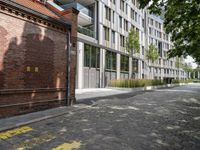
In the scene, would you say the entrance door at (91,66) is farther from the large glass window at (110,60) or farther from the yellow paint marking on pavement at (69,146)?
the yellow paint marking on pavement at (69,146)

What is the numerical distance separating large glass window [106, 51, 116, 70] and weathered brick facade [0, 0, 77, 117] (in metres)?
17.5

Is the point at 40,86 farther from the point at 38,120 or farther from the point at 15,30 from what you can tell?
the point at 15,30

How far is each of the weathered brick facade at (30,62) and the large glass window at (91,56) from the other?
12680mm

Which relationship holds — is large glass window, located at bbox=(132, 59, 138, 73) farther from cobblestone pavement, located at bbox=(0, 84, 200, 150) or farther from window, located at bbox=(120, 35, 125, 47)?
cobblestone pavement, located at bbox=(0, 84, 200, 150)

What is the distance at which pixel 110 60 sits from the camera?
27.4 m

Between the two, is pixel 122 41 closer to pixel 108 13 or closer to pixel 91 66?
pixel 108 13

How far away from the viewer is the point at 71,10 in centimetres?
1002

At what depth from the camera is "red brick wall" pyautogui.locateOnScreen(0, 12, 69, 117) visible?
687cm

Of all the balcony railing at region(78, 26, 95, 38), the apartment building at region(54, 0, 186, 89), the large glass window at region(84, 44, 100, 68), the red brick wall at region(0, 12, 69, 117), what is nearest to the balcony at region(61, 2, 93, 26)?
the apartment building at region(54, 0, 186, 89)

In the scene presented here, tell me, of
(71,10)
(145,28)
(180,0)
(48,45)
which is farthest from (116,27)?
(180,0)

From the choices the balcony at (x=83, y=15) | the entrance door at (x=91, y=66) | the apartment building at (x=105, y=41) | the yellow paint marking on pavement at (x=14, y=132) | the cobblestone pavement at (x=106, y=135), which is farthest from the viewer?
the entrance door at (x=91, y=66)

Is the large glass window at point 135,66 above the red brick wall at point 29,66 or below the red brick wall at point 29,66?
above

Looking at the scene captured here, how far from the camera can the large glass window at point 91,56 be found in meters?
22.3

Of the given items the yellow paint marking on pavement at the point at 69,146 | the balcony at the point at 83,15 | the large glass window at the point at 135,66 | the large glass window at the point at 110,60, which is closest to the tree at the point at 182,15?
the yellow paint marking on pavement at the point at 69,146
